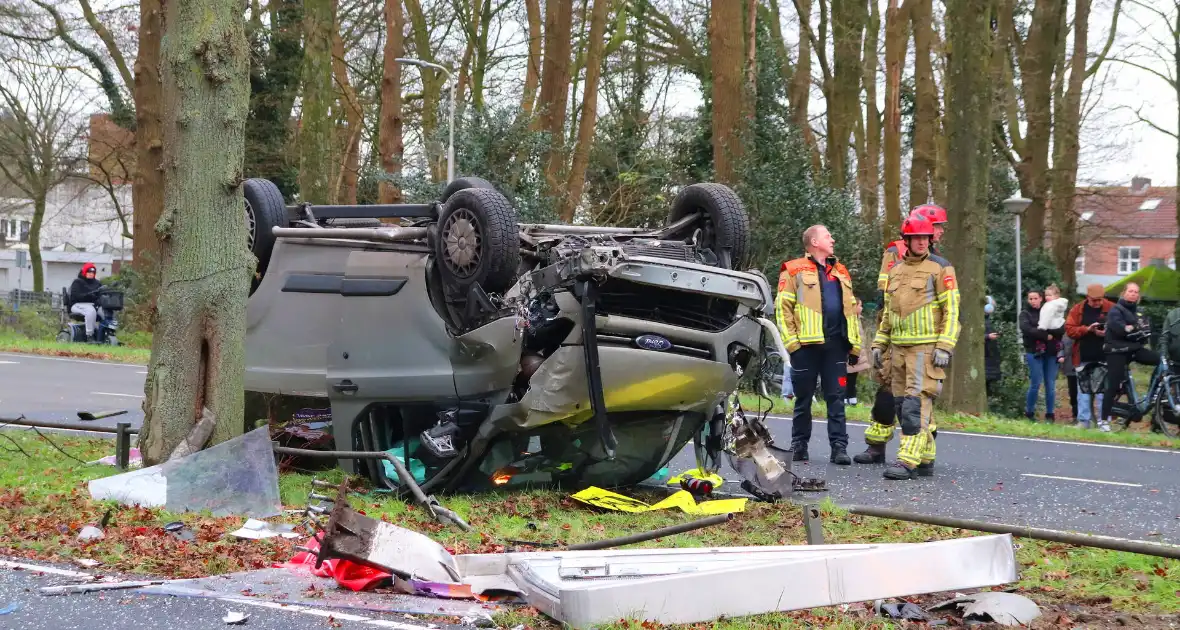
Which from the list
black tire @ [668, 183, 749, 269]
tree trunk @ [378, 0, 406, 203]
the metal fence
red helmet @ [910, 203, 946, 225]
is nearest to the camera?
black tire @ [668, 183, 749, 269]

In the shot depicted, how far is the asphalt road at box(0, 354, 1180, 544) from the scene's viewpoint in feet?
25.6

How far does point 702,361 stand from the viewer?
23.7ft

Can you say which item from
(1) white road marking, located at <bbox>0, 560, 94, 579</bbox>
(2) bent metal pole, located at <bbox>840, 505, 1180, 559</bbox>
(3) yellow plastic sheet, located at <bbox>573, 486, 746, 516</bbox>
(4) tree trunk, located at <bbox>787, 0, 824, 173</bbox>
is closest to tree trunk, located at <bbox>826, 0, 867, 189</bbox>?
(4) tree trunk, located at <bbox>787, 0, 824, 173</bbox>

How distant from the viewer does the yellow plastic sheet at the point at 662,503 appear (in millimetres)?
7516

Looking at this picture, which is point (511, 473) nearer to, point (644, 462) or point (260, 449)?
point (644, 462)

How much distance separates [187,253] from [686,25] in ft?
73.5

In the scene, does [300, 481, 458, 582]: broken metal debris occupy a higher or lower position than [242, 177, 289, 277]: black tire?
lower

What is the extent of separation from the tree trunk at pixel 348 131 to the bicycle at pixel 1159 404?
15.3m

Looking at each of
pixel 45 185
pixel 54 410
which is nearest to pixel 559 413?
pixel 54 410

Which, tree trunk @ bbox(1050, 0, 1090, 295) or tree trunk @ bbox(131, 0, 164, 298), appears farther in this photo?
tree trunk @ bbox(1050, 0, 1090, 295)

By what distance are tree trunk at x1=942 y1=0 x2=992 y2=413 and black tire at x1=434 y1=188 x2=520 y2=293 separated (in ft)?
31.0

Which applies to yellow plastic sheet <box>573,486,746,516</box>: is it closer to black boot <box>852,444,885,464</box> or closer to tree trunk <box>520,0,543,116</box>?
black boot <box>852,444,885,464</box>

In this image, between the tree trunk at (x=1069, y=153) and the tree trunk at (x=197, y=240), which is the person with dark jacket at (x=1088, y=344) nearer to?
the tree trunk at (x=197, y=240)

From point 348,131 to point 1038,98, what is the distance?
15.9 metres
